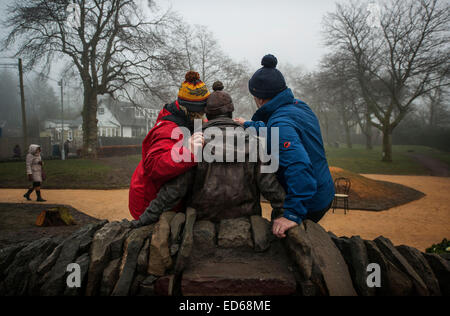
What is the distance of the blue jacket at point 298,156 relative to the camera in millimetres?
1869

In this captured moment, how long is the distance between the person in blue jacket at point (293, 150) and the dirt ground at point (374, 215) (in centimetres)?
554

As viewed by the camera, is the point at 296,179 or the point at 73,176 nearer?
the point at 296,179

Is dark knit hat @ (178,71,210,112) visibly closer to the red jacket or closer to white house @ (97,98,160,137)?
the red jacket

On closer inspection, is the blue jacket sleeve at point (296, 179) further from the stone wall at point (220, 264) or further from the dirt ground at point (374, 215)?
the dirt ground at point (374, 215)

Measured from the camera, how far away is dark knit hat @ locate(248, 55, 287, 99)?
234cm

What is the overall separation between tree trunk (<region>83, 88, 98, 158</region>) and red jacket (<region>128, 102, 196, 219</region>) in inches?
815

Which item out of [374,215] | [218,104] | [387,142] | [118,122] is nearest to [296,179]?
[218,104]

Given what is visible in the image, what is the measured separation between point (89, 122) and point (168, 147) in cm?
2128

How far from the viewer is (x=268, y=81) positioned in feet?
7.65

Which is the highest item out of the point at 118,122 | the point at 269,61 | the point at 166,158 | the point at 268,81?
the point at 118,122

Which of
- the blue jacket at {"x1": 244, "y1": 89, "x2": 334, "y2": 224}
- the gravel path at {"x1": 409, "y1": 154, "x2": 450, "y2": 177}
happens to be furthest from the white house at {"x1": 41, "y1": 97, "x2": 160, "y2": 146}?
the blue jacket at {"x1": 244, "y1": 89, "x2": 334, "y2": 224}

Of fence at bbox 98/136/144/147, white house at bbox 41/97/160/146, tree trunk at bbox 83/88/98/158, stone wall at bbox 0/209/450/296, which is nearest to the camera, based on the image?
stone wall at bbox 0/209/450/296

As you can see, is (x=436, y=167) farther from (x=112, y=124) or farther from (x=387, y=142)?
(x=112, y=124)
